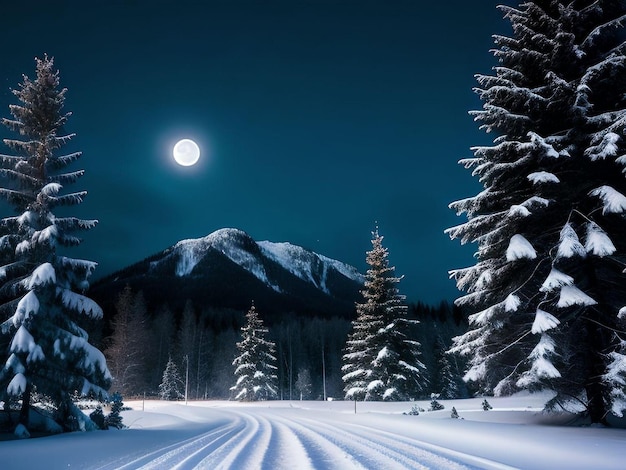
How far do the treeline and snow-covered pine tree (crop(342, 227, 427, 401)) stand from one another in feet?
74.8

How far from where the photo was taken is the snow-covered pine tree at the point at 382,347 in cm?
2909

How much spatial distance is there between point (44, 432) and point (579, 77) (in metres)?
21.1

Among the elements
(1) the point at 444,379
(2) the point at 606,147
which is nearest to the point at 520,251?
(2) the point at 606,147

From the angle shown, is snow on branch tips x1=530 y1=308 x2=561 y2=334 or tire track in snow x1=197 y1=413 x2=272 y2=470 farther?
snow on branch tips x1=530 y1=308 x2=561 y2=334

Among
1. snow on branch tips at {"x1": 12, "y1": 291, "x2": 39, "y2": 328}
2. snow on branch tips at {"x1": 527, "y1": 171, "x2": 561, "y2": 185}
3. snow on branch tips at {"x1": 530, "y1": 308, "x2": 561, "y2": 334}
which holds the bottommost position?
snow on branch tips at {"x1": 530, "y1": 308, "x2": 561, "y2": 334}

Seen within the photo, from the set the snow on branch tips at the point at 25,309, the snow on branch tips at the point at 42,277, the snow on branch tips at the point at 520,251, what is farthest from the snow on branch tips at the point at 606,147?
the snow on branch tips at the point at 25,309

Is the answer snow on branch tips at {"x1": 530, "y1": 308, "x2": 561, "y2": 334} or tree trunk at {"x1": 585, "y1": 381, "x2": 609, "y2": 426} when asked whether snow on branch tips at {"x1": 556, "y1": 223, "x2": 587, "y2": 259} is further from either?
tree trunk at {"x1": 585, "y1": 381, "x2": 609, "y2": 426}

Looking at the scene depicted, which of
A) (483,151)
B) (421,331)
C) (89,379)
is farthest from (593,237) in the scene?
(421,331)

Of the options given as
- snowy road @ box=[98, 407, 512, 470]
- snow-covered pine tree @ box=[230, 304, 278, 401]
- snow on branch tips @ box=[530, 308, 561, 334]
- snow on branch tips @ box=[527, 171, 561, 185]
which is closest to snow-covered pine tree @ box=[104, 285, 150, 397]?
snow-covered pine tree @ box=[230, 304, 278, 401]

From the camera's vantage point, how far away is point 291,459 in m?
7.90

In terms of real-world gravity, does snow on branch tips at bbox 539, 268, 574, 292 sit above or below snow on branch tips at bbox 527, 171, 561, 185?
below

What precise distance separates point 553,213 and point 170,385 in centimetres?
5611

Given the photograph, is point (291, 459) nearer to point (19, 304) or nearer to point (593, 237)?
point (593, 237)

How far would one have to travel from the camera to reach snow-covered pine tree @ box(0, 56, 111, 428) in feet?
42.0
